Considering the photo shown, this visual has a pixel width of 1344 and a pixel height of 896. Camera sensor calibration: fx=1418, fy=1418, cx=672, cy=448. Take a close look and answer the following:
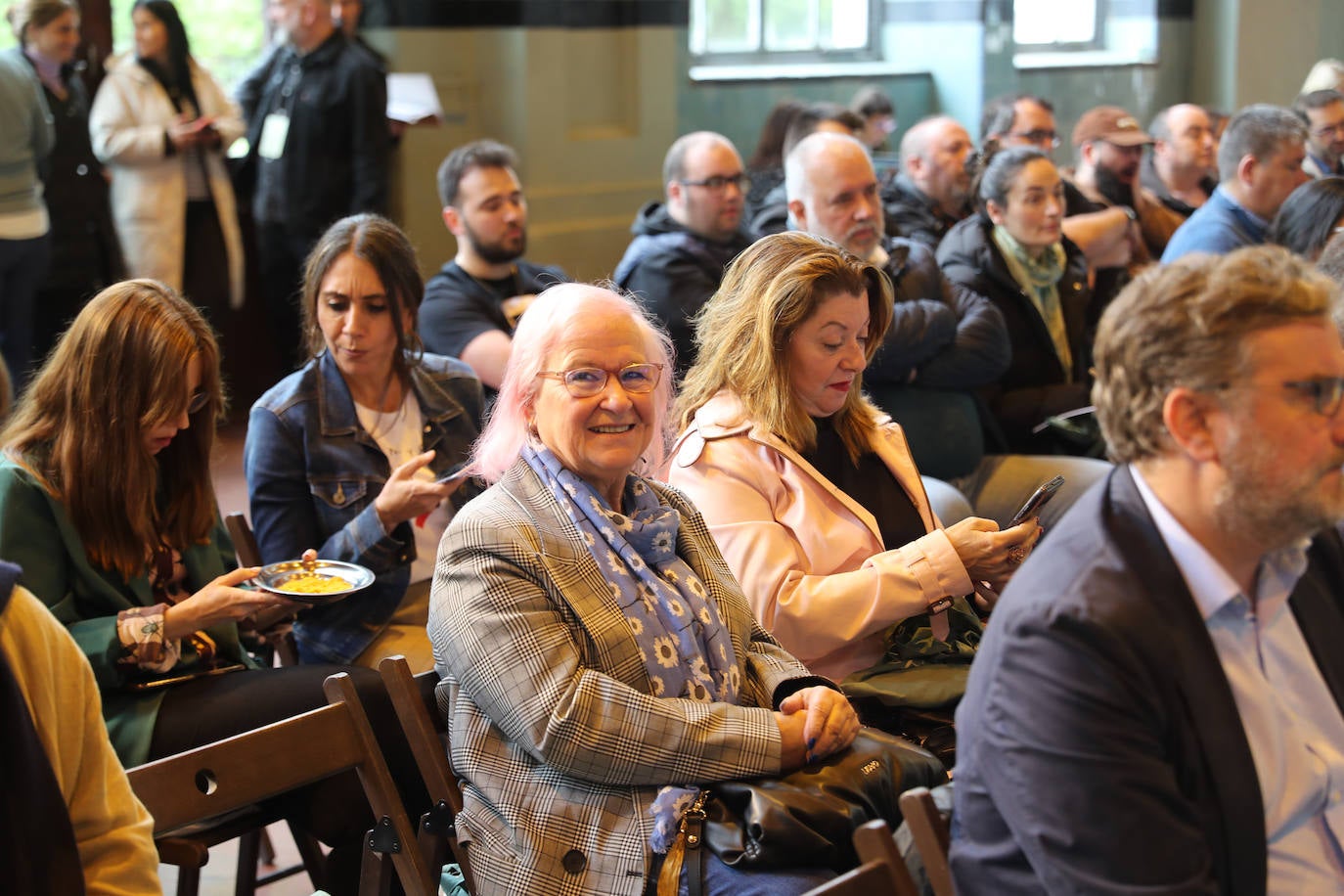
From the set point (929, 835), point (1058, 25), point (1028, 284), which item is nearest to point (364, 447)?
point (929, 835)

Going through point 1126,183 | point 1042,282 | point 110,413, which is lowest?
point 110,413

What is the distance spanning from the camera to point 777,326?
2.67 meters

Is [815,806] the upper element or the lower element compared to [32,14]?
lower

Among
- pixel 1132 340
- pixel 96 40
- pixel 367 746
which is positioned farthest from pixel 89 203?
pixel 1132 340

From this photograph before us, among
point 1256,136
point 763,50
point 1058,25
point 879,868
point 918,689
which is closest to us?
point 879,868

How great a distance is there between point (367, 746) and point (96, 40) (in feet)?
17.2

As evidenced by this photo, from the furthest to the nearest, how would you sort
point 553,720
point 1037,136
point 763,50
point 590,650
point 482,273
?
point 763,50 → point 1037,136 → point 482,273 → point 590,650 → point 553,720

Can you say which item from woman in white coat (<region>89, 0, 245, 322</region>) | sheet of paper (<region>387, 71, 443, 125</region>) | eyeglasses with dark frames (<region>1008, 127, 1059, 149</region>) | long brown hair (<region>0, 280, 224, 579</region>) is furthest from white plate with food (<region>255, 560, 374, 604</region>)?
eyeglasses with dark frames (<region>1008, 127, 1059, 149</region>)

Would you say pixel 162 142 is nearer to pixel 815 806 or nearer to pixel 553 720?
pixel 553 720

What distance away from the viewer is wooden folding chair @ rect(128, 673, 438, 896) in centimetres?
197

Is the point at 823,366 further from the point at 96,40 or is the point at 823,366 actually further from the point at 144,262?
the point at 96,40

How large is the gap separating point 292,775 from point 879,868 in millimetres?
926

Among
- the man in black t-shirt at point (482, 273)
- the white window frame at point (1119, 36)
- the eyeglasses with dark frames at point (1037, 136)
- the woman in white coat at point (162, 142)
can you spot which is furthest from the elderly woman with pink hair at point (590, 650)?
the white window frame at point (1119, 36)

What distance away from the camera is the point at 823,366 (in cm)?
269
